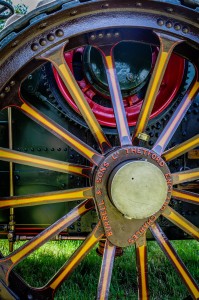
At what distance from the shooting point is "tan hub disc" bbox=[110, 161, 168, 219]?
2.10m

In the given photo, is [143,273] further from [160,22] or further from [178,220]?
[160,22]

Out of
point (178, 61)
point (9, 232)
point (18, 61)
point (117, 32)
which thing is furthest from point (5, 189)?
point (178, 61)

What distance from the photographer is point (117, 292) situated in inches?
121

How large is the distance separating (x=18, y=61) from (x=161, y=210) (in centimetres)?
106

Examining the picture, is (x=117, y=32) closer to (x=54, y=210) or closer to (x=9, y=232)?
(x=54, y=210)

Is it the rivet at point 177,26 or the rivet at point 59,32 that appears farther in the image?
the rivet at point 177,26

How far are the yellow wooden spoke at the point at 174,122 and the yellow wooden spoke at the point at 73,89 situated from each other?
0.28 m

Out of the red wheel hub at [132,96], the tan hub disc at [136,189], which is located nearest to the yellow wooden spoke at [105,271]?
the tan hub disc at [136,189]

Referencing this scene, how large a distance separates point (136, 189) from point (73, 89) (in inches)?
24.1

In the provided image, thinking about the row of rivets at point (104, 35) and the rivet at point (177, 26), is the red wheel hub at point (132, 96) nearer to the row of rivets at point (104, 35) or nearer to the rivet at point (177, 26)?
the row of rivets at point (104, 35)

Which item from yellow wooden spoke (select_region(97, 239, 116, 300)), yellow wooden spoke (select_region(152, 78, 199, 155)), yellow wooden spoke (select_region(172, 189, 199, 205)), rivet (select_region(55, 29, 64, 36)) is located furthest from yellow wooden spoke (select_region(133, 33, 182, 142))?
yellow wooden spoke (select_region(97, 239, 116, 300))

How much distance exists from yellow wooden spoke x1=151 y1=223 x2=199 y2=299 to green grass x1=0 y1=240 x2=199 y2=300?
671 mm

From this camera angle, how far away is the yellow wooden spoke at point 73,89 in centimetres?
213

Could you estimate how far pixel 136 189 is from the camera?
2.10 meters
